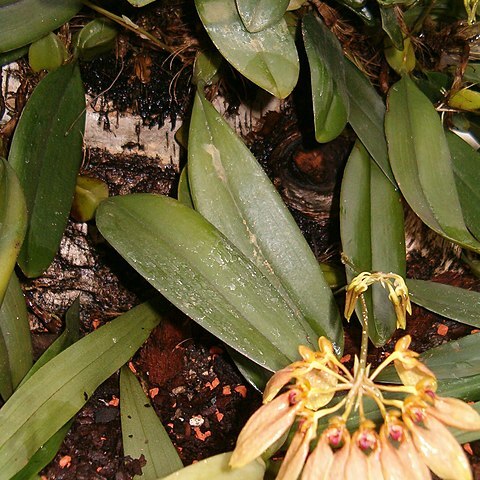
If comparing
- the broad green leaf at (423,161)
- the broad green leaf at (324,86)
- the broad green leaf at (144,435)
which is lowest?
the broad green leaf at (144,435)

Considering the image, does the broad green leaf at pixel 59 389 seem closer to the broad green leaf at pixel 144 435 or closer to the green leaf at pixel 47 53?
the broad green leaf at pixel 144 435

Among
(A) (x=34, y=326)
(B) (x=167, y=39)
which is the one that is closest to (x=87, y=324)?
(A) (x=34, y=326)

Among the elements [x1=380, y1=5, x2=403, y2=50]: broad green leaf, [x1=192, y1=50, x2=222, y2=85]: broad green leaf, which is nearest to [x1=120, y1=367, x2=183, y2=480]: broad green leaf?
[x1=192, y1=50, x2=222, y2=85]: broad green leaf

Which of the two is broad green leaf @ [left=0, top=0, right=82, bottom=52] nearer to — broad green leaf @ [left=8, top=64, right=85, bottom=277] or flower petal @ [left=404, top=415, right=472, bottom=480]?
broad green leaf @ [left=8, top=64, right=85, bottom=277]

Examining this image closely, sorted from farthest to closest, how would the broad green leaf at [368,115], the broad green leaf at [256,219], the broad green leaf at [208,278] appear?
the broad green leaf at [368,115]
the broad green leaf at [256,219]
the broad green leaf at [208,278]

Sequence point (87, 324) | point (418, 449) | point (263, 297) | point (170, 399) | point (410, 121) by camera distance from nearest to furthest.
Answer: point (418, 449) → point (263, 297) → point (410, 121) → point (170, 399) → point (87, 324)

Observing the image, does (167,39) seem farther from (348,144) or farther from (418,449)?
(418,449)

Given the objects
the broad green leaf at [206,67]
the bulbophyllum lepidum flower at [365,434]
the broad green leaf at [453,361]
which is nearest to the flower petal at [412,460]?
the bulbophyllum lepidum flower at [365,434]
